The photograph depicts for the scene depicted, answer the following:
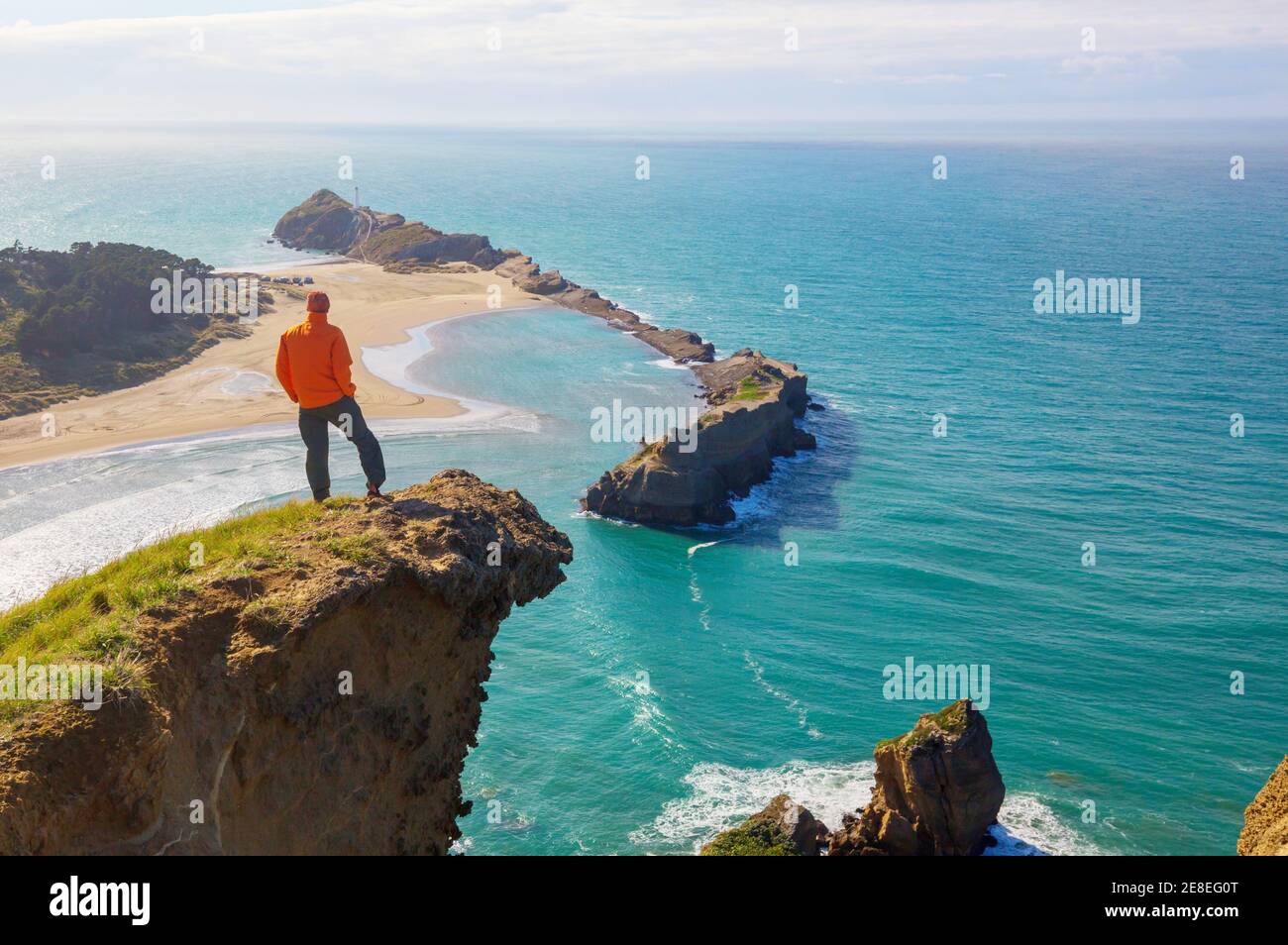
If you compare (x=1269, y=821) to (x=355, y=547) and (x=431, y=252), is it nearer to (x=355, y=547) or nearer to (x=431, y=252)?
(x=355, y=547)

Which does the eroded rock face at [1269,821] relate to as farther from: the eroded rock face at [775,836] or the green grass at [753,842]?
the eroded rock face at [775,836]

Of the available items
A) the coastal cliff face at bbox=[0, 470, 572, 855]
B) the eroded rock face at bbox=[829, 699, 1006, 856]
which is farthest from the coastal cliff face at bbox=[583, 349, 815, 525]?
the coastal cliff face at bbox=[0, 470, 572, 855]

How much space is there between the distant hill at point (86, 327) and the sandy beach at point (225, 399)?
195 centimetres

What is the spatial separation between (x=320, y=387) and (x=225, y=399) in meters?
63.9

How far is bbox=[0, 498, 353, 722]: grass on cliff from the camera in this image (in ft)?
37.1

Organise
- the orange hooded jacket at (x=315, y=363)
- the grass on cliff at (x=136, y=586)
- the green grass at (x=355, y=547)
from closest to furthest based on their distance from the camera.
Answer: the grass on cliff at (x=136, y=586), the green grass at (x=355, y=547), the orange hooded jacket at (x=315, y=363)

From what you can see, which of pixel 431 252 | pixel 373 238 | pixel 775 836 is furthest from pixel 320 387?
pixel 373 238

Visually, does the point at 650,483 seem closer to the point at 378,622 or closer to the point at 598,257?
the point at 378,622

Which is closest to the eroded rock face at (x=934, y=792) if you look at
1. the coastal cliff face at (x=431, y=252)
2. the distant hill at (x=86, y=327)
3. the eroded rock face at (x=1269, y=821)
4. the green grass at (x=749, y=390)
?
the eroded rock face at (x=1269, y=821)

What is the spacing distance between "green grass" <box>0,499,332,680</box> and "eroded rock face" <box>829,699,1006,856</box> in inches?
865

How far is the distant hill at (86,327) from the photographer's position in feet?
242

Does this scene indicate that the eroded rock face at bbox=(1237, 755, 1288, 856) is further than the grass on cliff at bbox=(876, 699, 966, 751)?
No

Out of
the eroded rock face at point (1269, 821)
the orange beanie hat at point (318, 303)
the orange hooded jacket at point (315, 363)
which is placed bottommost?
the eroded rock face at point (1269, 821)

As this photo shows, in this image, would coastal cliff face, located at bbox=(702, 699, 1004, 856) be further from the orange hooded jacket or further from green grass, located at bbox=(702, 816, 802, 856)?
the orange hooded jacket
